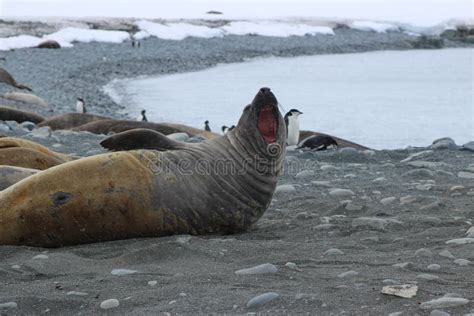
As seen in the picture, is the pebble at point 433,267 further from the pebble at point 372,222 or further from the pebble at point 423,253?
the pebble at point 372,222

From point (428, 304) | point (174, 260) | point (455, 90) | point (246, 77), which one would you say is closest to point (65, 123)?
point (174, 260)

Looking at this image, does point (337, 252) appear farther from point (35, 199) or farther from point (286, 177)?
point (286, 177)

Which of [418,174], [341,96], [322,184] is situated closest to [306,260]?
[322,184]

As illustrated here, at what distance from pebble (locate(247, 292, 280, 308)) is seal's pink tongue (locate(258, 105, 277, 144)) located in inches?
75.8

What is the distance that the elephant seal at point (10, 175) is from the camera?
15.3 ft

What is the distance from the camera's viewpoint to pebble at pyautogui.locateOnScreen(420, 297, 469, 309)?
2693 millimetres

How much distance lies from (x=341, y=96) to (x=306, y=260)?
16295 millimetres

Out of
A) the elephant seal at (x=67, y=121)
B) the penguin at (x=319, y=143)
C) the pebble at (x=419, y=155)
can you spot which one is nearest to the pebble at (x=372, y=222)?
the pebble at (x=419, y=155)

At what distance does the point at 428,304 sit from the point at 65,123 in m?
8.96

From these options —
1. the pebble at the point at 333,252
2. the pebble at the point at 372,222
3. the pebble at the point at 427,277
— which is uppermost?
the pebble at the point at 427,277

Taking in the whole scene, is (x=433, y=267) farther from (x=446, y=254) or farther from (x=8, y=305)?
(x=8, y=305)

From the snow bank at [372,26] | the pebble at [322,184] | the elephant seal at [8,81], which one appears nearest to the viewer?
the pebble at [322,184]
